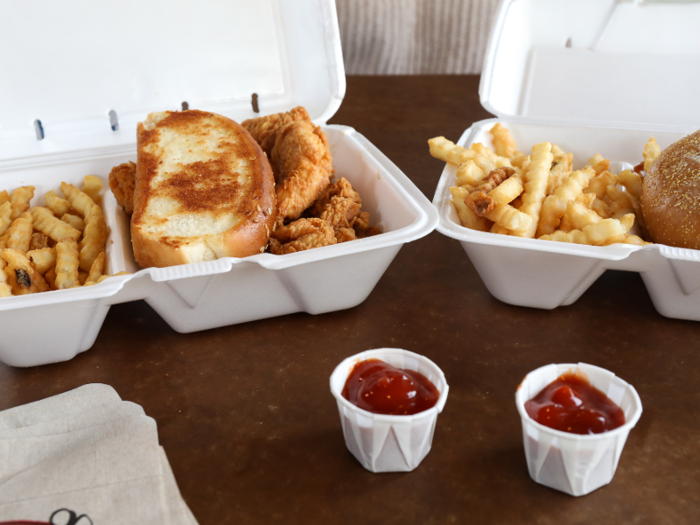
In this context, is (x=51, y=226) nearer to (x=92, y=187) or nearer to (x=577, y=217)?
(x=92, y=187)

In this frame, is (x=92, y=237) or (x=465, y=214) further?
(x=92, y=237)

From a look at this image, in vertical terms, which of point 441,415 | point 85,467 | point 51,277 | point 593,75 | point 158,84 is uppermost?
point 158,84

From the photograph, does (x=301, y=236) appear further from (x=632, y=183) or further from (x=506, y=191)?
(x=632, y=183)

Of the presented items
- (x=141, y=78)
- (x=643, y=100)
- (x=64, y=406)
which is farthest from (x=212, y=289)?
(x=643, y=100)

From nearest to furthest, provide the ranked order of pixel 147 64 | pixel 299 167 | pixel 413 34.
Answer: pixel 299 167 < pixel 147 64 < pixel 413 34

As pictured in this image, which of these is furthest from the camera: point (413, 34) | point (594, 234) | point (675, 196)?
point (413, 34)

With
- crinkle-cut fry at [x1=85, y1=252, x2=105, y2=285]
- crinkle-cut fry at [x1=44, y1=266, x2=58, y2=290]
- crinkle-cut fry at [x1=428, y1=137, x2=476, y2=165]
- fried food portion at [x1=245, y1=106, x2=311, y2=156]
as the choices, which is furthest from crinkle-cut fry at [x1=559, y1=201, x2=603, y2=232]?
crinkle-cut fry at [x1=44, y1=266, x2=58, y2=290]

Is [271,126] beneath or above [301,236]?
above

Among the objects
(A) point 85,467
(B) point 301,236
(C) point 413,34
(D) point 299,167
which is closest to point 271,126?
(D) point 299,167
